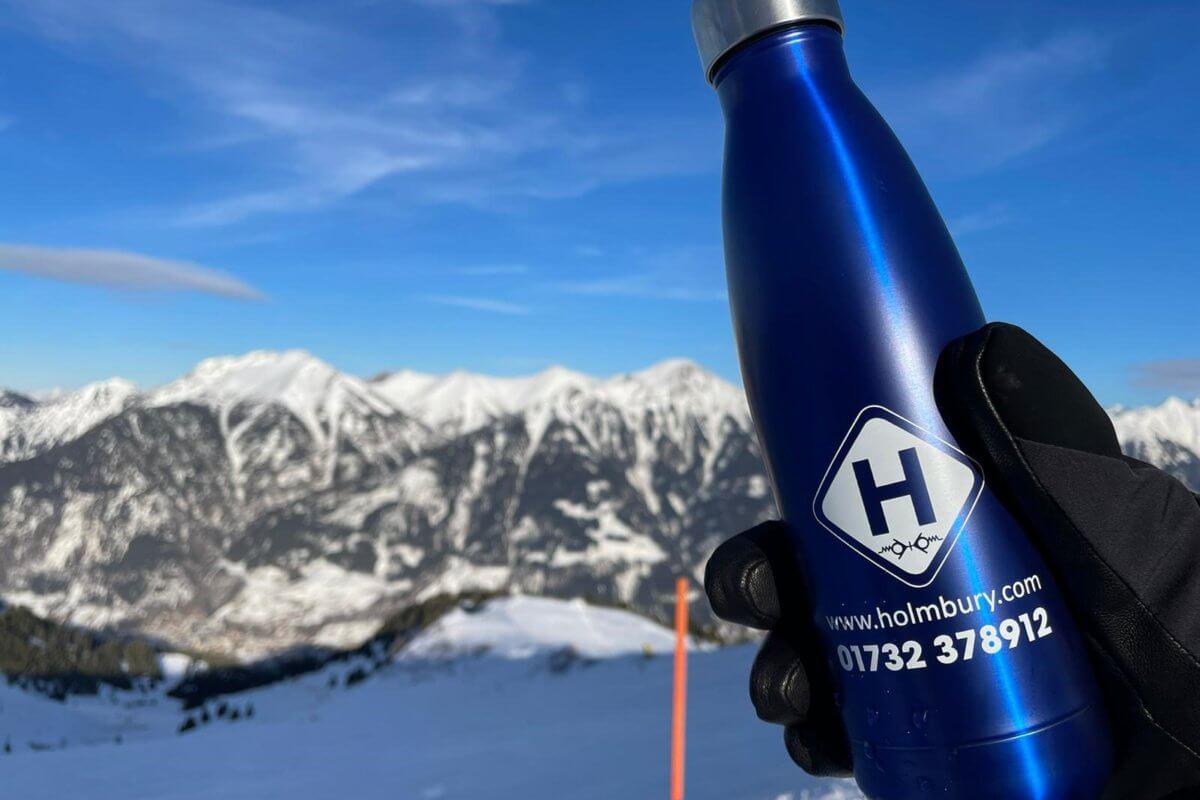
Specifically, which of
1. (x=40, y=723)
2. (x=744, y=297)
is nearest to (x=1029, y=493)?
(x=744, y=297)

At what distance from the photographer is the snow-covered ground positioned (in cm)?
1212

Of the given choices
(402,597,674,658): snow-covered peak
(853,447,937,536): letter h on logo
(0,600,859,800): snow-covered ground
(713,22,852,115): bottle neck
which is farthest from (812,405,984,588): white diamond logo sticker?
(402,597,674,658): snow-covered peak

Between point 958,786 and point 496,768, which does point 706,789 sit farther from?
point 958,786

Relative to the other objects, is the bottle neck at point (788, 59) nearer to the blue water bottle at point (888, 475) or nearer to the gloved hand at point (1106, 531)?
the blue water bottle at point (888, 475)

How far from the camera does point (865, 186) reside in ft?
8.42

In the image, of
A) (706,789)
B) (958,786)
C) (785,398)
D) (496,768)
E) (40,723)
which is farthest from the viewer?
(40,723)

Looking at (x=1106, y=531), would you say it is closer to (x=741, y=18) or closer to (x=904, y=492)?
(x=904, y=492)

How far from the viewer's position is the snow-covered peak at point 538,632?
35.2 metres

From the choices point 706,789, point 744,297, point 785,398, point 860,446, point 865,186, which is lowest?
point 706,789

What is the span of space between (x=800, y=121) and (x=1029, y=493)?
121cm

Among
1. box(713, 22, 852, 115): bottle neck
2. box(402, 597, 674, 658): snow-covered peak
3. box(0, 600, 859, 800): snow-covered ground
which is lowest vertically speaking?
box(0, 600, 859, 800): snow-covered ground

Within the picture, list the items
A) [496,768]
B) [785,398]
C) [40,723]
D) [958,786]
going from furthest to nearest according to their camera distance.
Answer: [40,723], [496,768], [785,398], [958,786]

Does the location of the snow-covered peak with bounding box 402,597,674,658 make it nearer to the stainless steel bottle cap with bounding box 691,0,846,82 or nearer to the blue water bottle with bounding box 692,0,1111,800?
the blue water bottle with bounding box 692,0,1111,800

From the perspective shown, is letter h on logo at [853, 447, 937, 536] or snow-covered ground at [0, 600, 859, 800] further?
snow-covered ground at [0, 600, 859, 800]
